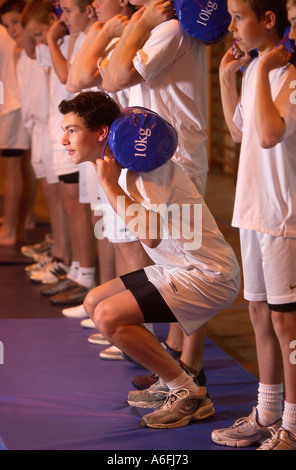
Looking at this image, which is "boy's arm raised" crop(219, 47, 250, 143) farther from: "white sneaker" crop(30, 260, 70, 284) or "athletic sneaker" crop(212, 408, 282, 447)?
"white sneaker" crop(30, 260, 70, 284)

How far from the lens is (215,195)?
319 inches

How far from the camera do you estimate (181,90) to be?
10.4 ft

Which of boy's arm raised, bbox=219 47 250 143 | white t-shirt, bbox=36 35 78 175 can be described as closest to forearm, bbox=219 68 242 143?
boy's arm raised, bbox=219 47 250 143

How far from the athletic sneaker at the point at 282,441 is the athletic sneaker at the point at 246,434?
0.10 m

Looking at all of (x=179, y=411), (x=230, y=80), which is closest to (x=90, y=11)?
(x=230, y=80)

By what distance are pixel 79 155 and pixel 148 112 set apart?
32cm

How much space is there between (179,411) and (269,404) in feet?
1.13

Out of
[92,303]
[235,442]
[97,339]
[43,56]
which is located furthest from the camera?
[43,56]

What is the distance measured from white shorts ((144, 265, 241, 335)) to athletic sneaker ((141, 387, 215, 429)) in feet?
0.84

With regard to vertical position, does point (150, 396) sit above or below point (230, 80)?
below

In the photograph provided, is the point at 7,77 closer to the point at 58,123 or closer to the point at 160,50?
the point at 58,123

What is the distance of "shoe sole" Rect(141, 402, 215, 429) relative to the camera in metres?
2.79

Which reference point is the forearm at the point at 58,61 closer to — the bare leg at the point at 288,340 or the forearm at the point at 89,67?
the forearm at the point at 89,67

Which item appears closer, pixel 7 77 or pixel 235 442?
pixel 235 442
